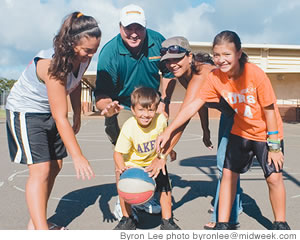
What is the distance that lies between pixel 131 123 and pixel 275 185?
161 cm

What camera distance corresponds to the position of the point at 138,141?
3855 mm

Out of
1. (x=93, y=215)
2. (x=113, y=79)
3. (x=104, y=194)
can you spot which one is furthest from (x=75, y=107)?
(x=104, y=194)

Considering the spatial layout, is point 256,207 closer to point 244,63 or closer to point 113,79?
point 244,63

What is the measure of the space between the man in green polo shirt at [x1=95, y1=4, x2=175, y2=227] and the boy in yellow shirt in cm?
39

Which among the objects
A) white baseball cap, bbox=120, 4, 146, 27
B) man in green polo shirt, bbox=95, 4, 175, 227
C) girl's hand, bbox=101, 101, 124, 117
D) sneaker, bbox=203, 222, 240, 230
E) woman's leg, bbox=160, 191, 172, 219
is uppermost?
white baseball cap, bbox=120, 4, 146, 27

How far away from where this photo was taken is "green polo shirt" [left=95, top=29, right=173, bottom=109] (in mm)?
4293

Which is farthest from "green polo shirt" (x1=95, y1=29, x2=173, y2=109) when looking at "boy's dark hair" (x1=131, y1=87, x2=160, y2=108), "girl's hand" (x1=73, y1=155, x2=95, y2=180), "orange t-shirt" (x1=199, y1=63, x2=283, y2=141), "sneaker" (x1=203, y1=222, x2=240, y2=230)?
"sneaker" (x1=203, y1=222, x2=240, y2=230)

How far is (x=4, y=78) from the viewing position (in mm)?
80875

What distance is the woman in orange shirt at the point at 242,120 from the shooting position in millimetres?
3492

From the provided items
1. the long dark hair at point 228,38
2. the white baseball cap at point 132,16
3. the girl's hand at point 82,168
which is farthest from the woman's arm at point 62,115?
the long dark hair at point 228,38

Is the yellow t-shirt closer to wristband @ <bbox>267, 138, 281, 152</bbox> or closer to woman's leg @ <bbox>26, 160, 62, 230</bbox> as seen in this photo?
woman's leg @ <bbox>26, 160, 62, 230</bbox>

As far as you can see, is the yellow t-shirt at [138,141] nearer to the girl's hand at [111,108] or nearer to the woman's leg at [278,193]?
the girl's hand at [111,108]

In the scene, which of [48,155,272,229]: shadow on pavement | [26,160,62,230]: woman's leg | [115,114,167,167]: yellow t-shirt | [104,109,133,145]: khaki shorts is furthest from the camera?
[104,109,133,145]: khaki shorts

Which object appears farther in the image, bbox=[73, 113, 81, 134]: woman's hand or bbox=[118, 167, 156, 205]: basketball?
bbox=[73, 113, 81, 134]: woman's hand
